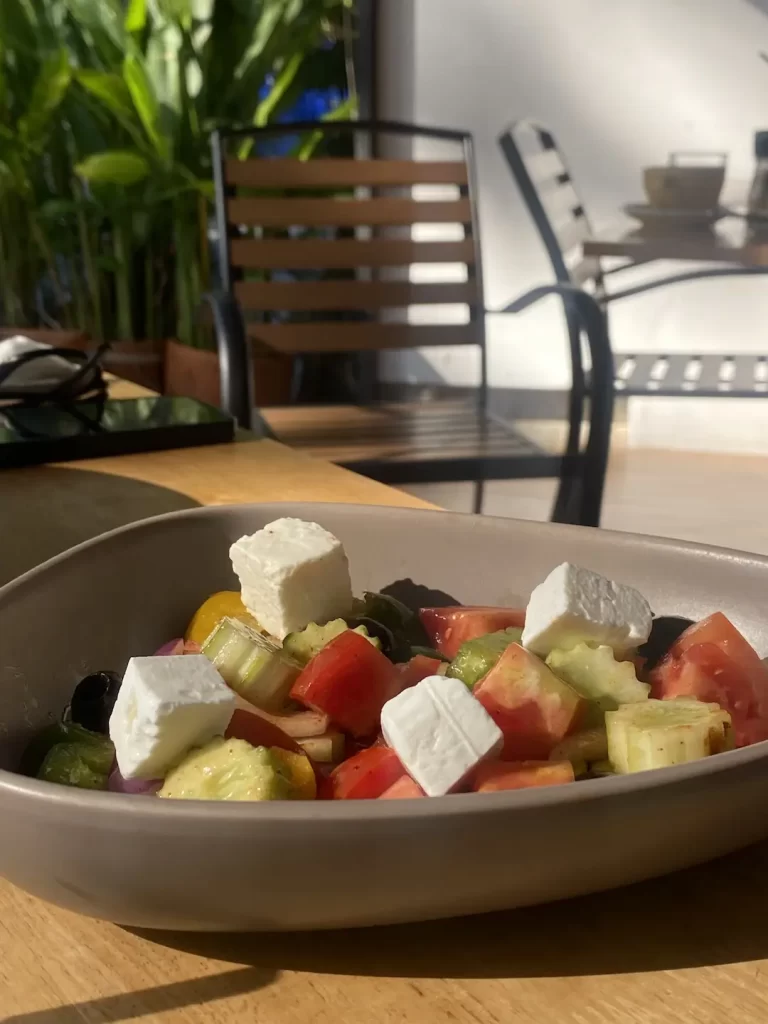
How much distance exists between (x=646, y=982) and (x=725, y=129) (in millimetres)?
1997

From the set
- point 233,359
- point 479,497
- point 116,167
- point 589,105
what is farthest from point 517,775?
point 116,167

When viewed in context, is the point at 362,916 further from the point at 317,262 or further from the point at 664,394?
the point at 317,262

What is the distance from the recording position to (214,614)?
1.91 ft

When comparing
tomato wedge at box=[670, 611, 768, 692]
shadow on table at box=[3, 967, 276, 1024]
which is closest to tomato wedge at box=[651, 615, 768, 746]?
tomato wedge at box=[670, 611, 768, 692]

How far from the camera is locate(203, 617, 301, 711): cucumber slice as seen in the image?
466 millimetres

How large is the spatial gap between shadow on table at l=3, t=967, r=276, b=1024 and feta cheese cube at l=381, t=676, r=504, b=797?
0.28 feet

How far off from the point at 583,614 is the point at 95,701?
216mm

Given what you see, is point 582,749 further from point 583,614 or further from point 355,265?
point 355,265

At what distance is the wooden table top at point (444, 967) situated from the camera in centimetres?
35

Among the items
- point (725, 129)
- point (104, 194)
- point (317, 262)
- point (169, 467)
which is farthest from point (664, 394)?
point (104, 194)

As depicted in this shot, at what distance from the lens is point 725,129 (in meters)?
2.07

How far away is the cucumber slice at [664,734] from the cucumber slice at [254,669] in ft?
0.46

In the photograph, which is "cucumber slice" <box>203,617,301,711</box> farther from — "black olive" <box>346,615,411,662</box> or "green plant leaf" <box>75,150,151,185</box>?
"green plant leaf" <box>75,150,151,185</box>

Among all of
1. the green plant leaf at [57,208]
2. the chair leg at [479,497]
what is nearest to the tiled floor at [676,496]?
the chair leg at [479,497]
